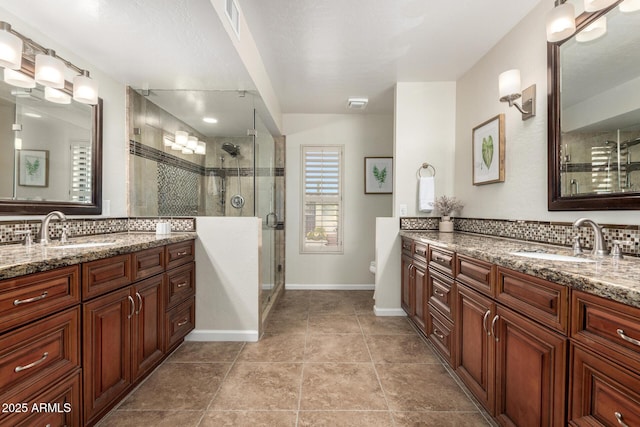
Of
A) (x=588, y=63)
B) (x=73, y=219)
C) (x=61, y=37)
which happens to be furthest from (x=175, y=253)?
(x=588, y=63)

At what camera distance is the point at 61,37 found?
6.07ft

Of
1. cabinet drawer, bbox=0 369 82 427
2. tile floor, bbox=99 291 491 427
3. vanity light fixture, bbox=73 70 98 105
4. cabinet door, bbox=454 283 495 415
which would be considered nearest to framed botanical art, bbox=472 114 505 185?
cabinet door, bbox=454 283 495 415

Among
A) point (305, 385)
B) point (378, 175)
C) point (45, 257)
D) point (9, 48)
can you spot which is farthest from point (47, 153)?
point (378, 175)

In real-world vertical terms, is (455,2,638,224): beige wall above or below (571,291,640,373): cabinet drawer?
above

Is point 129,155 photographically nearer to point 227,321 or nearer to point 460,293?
point 227,321

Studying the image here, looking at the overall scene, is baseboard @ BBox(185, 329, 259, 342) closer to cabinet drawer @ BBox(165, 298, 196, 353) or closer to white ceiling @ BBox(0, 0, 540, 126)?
cabinet drawer @ BBox(165, 298, 196, 353)

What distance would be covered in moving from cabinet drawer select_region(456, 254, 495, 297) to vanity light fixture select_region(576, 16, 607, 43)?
1292 millimetres

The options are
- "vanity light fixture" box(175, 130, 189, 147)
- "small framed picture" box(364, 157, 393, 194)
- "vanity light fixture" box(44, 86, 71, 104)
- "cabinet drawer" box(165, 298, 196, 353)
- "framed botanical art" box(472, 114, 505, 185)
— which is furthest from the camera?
"small framed picture" box(364, 157, 393, 194)

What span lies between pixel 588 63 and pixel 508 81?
43 centimetres

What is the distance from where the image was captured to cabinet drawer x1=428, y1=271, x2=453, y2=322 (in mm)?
1878

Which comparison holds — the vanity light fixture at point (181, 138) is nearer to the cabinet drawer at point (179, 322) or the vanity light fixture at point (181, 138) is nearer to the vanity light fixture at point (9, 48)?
the vanity light fixture at point (9, 48)

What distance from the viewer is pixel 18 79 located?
1.62 m

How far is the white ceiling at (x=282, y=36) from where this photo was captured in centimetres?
162

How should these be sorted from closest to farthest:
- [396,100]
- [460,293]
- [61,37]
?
[460,293]
[61,37]
[396,100]
